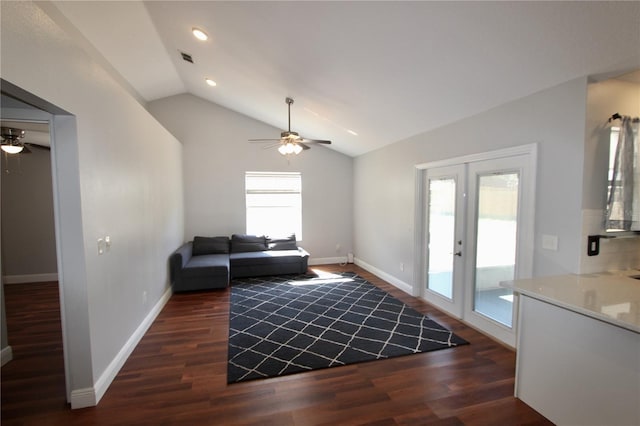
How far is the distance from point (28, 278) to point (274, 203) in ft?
15.6

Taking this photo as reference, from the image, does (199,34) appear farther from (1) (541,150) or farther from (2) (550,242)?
(2) (550,242)

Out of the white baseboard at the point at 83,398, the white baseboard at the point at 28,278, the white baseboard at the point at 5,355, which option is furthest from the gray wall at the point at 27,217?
the white baseboard at the point at 83,398

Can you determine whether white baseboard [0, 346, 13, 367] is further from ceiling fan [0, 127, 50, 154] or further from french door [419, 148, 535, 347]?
french door [419, 148, 535, 347]

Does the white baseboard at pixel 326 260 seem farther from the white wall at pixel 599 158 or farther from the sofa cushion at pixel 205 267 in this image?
the white wall at pixel 599 158

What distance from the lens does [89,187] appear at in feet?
7.13

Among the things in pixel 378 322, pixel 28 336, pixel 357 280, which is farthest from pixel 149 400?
pixel 357 280

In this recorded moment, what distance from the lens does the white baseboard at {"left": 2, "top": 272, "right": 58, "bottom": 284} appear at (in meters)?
5.10

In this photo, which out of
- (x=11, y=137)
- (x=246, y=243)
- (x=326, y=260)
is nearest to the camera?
(x=11, y=137)

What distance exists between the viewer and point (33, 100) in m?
1.70

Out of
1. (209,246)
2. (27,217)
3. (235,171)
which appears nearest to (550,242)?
(209,246)

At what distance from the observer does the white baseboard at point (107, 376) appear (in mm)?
2113

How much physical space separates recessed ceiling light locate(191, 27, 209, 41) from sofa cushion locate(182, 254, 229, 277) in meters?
3.37

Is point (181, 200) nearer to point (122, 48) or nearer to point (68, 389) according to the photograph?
point (122, 48)

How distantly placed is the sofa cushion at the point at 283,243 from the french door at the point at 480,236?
2989 millimetres
